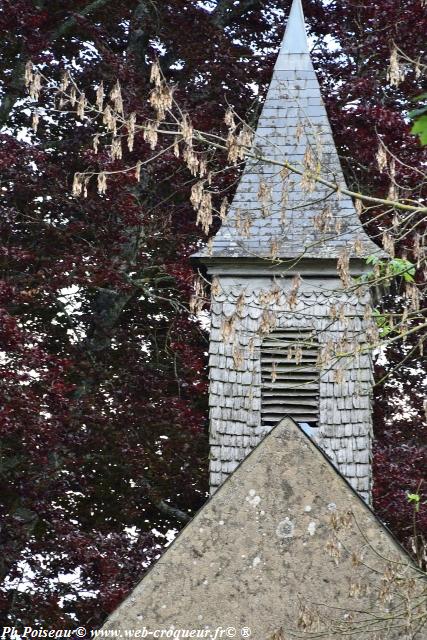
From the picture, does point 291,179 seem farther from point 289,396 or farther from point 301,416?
point 301,416

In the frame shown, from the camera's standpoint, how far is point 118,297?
1831 centimetres

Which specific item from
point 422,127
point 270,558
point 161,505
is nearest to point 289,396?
point 270,558

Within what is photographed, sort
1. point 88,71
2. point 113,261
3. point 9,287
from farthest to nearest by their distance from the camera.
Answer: point 88,71
point 113,261
point 9,287

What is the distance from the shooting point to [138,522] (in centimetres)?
1812

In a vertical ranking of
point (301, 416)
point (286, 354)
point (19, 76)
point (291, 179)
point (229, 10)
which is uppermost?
point (229, 10)

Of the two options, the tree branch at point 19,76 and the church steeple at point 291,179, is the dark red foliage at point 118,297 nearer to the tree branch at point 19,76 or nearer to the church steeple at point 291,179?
the tree branch at point 19,76

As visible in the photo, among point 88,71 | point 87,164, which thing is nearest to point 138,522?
point 87,164

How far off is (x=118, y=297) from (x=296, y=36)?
4.28m

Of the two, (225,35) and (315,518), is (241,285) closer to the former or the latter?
(315,518)

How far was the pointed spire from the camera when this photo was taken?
51.5 ft

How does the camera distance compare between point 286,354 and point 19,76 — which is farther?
point 19,76

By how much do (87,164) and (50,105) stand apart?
57.9 inches

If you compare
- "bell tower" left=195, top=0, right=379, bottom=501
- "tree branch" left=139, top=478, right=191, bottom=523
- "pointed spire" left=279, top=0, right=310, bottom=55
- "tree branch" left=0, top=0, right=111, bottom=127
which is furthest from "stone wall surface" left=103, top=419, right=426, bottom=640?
"tree branch" left=0, top=0, right=111, bottom=127

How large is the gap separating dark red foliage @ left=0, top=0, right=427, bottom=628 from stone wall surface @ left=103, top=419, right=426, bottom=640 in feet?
16.0
